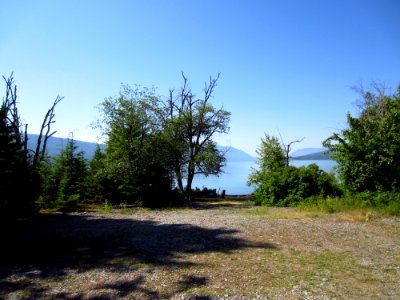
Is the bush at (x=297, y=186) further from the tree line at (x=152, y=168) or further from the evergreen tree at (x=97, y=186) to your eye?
the evergreen tree at (x=97, y=186)

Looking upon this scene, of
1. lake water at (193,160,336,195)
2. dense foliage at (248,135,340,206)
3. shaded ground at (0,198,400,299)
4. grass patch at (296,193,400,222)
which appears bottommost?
shaded ground at (0,198,400,299)

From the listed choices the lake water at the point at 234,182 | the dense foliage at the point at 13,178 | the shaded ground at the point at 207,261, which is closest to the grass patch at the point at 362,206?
the shaded ground at the point at 207,261

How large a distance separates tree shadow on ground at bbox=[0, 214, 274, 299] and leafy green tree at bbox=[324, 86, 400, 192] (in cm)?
847

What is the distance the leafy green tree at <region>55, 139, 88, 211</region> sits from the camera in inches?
693

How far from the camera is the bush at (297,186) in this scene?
56.2 ft

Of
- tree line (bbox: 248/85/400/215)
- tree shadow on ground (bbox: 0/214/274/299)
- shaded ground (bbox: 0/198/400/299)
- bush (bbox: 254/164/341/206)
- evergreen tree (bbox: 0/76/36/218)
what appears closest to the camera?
shaded ground (bbox: 0/198/400/299)

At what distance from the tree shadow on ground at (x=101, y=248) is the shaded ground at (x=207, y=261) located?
24 mm

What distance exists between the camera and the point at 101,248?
27.1 feet

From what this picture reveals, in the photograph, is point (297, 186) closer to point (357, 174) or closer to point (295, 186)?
point (295, 186)

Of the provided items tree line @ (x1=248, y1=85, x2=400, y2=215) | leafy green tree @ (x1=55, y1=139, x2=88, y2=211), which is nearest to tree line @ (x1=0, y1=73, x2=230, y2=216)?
leafy green tree @ (x1=55, y1=139, x2=88, y2=211)

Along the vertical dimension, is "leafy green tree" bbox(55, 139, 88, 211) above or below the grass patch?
above

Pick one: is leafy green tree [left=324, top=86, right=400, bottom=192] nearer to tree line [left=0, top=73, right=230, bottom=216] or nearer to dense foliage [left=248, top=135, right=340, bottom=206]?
dense foliage [left=248, top=135, right=340, bottom=206]

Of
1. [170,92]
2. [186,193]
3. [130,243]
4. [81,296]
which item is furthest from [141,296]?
[170,92]

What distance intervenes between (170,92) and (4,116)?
20.9 meters
